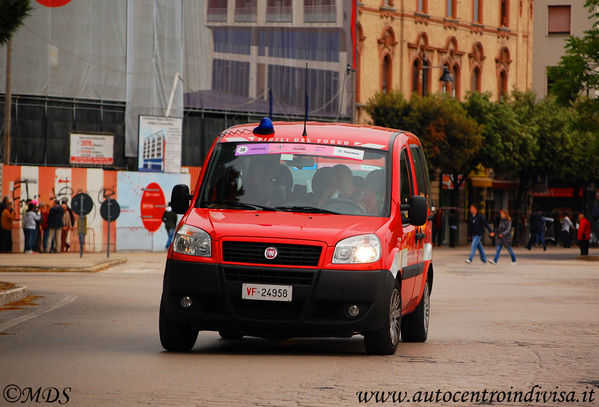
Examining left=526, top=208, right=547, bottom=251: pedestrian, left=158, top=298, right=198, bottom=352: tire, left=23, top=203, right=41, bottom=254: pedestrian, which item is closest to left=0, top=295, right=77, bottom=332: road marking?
left=158, top=298, right=198, bottom=352: tire

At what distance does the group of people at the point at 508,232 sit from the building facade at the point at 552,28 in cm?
1340

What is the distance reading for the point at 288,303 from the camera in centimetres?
1047

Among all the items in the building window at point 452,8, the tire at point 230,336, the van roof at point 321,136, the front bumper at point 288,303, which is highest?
the building window at point 452,8

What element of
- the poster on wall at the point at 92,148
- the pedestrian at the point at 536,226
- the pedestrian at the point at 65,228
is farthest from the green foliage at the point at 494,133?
the pedestrian at the point at 65,228

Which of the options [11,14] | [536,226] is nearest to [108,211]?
[11,14]

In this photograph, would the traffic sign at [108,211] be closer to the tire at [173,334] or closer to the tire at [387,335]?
the tire at [173,334]

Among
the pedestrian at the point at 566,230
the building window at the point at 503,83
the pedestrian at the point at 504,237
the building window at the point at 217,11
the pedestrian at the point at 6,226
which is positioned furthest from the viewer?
the building window at the point at 503,83

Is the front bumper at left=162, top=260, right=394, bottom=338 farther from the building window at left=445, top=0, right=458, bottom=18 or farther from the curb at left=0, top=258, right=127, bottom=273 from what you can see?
the building window at left=445, top=0, right=458, bottom=18

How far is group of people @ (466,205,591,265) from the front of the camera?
1459 inches

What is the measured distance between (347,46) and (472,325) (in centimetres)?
3898

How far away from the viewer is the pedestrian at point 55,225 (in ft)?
128

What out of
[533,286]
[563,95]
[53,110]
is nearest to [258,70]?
[53,110]

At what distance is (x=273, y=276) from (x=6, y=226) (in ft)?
98.2

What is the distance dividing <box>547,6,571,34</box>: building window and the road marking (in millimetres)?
61796
